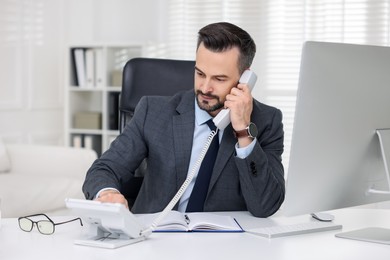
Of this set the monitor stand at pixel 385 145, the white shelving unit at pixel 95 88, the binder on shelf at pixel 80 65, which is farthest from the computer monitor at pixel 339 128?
the binder on shelf at pixel 80 65

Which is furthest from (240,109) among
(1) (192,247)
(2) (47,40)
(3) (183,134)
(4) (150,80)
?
(2) (47,40)

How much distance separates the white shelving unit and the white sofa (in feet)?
3.54

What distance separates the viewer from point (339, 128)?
163 cm

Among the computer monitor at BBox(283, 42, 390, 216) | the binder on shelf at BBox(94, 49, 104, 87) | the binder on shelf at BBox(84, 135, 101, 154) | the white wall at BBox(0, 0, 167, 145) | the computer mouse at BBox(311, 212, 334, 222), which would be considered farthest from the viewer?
the binder on shelf at BBox(84, 135, 101, 154)

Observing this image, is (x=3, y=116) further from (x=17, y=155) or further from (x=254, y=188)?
(x=254, y=188)

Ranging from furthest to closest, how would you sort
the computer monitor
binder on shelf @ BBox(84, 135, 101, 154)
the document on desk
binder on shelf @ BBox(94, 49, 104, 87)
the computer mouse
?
binder on shelf @ BBox(84, 135, 101, 154), binder on shelf @ BBox(94, 49, 104, 87), the computer mouse, the document on desk, the computer monitor

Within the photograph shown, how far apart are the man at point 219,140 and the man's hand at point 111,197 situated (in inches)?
4.8

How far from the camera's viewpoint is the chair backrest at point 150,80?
263 cm

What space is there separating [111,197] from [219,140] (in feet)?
1.64

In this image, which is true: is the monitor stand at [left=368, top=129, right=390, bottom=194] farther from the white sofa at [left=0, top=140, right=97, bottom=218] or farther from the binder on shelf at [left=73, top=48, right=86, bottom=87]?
the binder on shelf at [left=73, top=48, right=86, bottom=87]

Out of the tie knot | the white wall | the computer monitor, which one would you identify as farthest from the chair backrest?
the white wall

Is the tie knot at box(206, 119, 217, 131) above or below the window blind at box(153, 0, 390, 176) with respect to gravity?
below

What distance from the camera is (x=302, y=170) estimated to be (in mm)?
1598

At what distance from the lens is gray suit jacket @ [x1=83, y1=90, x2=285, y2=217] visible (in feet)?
6.68
